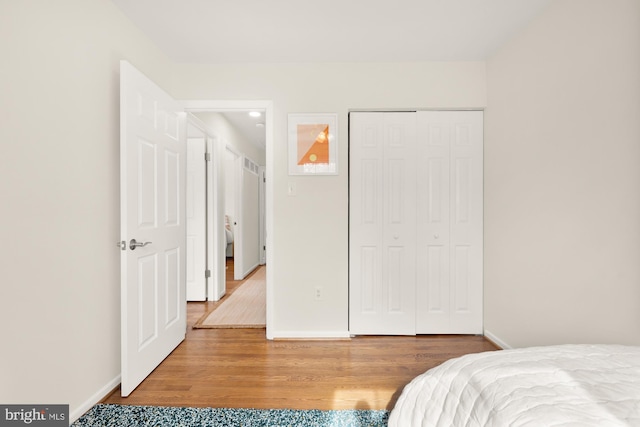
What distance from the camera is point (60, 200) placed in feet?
4.89

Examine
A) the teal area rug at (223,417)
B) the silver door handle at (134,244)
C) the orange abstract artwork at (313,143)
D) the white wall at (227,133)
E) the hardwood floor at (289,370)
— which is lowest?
the hardwood floor at (289,370)

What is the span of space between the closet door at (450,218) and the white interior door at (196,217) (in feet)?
8.42

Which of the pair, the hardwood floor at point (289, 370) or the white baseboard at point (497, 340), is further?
the white baseboard at point (497, 340)

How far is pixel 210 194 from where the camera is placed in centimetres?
363

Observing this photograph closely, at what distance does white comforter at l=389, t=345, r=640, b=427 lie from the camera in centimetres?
71

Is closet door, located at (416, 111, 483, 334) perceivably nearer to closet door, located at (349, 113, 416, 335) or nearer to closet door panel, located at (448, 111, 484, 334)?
closet door panel, located at (448, 111, 484, 334)

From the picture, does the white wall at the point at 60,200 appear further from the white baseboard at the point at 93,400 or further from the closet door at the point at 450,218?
the closet door at the point at 450,218

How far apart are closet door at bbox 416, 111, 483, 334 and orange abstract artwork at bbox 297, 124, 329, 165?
0.86 m

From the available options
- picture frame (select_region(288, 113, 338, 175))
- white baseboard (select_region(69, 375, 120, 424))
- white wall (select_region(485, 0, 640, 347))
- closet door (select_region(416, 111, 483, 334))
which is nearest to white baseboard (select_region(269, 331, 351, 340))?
closet door (select_region(416, 111, 483, 334))

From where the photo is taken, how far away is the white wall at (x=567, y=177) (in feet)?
4.68

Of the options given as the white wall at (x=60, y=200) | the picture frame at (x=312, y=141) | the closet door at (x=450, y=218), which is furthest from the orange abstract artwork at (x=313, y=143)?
the white wall at (x=60, y=200)

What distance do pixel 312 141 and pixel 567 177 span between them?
72.4 inches

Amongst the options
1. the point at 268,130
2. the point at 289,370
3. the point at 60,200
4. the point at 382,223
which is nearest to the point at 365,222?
the point at 382,223

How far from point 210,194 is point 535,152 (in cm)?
333
